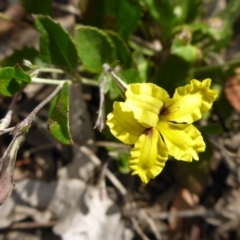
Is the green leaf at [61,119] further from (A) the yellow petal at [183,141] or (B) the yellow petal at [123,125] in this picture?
(A) the yellow petal at [183,141]

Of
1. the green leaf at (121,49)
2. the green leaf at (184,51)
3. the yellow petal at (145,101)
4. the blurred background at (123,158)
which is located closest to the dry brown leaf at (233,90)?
the blurred background at (123,158)

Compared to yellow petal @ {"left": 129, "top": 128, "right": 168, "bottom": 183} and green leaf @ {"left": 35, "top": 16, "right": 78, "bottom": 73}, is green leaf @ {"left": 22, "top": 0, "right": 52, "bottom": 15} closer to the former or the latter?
green leaf @ {"left": 35, "top": 16, "right": 78, "bottom": 73}

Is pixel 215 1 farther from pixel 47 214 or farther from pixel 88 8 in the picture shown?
pixel 47 214

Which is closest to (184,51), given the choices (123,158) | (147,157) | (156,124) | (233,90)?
(233,90)

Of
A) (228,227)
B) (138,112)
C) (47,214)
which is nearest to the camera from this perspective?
(138,112)

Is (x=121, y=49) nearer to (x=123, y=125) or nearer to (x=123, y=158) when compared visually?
(x=123, y=158)

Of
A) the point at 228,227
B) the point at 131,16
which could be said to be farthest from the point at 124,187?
the point at 131,16
